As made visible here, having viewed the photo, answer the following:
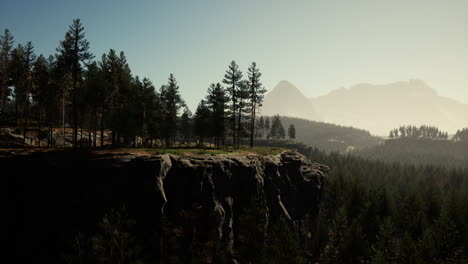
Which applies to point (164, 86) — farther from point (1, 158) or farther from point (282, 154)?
point (1, 158)

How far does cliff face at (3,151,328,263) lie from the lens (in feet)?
90.6

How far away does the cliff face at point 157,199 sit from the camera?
90.6 ft

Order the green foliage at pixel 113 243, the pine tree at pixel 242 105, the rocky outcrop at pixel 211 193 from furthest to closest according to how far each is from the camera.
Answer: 1. the pine tree at pixel 242 105
2. the rocky outcrop at pixel 211 193
3. the green foliage at pixel 113 243

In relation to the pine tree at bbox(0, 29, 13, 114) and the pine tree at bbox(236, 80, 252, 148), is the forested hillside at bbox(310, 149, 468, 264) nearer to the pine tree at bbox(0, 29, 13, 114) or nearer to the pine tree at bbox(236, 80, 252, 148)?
the pine tree at bbox(236, 80, 252, 148)

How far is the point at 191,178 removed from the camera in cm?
3158

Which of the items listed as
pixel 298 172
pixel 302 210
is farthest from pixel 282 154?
pixel 302 210

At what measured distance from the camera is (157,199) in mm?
28266

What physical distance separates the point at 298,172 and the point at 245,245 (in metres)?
24.2

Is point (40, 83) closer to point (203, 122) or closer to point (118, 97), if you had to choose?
point (118, 97)

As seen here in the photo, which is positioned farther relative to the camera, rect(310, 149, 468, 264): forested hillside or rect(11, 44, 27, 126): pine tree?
rect(11, 44, 27, 126): pine tree

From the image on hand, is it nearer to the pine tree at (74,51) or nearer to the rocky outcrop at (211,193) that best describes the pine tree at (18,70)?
the pine tree at (74,51)

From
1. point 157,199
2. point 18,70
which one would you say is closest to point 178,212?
point 157,199

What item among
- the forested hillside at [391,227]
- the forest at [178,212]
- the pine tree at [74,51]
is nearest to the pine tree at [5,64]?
the forest at [178,212]

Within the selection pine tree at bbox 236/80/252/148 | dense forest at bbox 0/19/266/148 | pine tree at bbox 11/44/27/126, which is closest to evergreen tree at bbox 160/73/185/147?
dense forest at bbox 0/19/266/148
